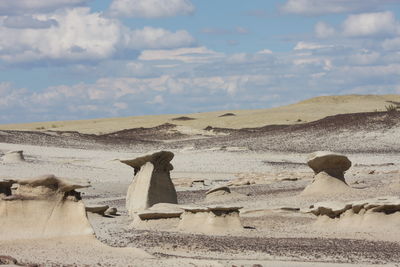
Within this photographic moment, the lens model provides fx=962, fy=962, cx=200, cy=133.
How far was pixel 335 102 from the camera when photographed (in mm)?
113062

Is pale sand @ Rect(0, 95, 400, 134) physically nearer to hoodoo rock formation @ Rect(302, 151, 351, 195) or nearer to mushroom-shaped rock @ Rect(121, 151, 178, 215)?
hoodoo rock formation @ Rect(302, 151, 351, 195)

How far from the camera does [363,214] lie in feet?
78.2

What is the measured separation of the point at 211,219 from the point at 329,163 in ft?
25.7

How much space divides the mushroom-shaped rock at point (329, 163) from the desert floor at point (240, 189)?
2.86ft

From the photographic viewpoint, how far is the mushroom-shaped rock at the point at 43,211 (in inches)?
709

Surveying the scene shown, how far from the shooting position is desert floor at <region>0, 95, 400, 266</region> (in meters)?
17.9

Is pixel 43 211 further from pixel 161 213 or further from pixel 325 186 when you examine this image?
pixel 325 186

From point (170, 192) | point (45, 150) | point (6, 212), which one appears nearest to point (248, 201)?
point (170, 192)

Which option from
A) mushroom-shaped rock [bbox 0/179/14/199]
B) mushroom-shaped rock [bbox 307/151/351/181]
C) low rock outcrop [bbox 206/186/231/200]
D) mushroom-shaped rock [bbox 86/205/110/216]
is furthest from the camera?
low rock outcrop [bbox 206/186/231/200]

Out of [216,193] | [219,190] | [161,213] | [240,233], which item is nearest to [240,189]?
[219,190]

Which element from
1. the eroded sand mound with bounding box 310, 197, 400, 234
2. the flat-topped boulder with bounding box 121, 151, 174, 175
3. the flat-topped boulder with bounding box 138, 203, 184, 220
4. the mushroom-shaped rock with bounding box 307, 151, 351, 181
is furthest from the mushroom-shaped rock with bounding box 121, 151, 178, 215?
the eroded sand mound with bounding box 310, 197, 400, 234

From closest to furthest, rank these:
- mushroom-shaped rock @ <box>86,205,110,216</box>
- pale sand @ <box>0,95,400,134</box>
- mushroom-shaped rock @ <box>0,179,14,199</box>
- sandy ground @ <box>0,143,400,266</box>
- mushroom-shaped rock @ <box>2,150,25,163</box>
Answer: sandy ground @ <box>0,143,400,266</box> < mushroom-shaped rock @ <box>0,179,14,199</box> < mushroom-shaped rock @ <box>86,205,110,216</box> < mushroom-shaped rock @ <box>2,150,25,163</box> < pale sand @ <box>0,95,400,134</box>

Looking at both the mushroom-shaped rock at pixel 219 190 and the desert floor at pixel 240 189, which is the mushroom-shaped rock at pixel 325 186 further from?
the mushroom-shaped rock at pixel 219 190

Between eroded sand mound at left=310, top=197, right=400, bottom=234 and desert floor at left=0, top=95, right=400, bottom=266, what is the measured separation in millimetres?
90
